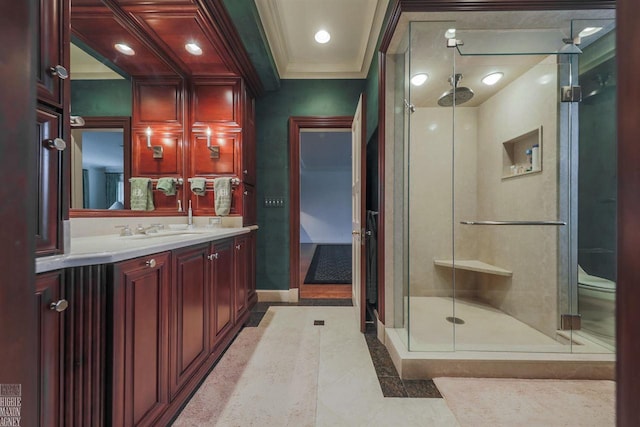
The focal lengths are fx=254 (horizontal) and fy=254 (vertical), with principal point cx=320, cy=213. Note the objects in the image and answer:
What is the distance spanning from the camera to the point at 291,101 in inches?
118

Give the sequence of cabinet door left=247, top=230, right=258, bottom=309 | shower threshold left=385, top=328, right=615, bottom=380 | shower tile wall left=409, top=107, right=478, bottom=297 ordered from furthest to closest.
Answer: shower tile wall left=409, top=107, right=478, bottom=297, cabinet door left=247, top=230, right=258, bottom=309, shower threshold left=385, top=328, right=615, bottom=380

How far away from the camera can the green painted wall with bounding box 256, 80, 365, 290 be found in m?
2.99

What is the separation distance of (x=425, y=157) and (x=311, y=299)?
2.08 meters

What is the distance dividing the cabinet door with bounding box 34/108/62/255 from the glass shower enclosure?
74.7 inches

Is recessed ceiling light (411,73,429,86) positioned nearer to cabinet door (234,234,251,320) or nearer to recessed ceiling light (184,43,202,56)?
recessed ceiling light (184,43,202,56)

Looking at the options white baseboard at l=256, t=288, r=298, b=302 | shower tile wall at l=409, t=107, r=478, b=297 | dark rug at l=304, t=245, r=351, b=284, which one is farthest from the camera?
dark rug at l=304, t=245, r=351, b=284

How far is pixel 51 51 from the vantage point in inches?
32.3

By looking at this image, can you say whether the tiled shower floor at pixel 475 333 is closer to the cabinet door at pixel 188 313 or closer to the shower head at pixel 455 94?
the cabinet door at pixel 188 313

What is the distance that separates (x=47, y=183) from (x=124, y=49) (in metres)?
1.54

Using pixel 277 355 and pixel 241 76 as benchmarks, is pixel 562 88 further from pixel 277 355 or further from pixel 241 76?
pixel 277 355

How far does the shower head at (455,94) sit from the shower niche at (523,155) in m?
0.61

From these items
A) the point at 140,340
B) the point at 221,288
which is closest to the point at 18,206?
the point at 140,340

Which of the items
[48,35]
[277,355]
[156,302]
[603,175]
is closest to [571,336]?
[603,175]

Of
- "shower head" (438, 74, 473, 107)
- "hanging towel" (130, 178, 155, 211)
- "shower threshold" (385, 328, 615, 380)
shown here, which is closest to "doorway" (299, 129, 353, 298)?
"shower head" (438, 74, 473, 107)
